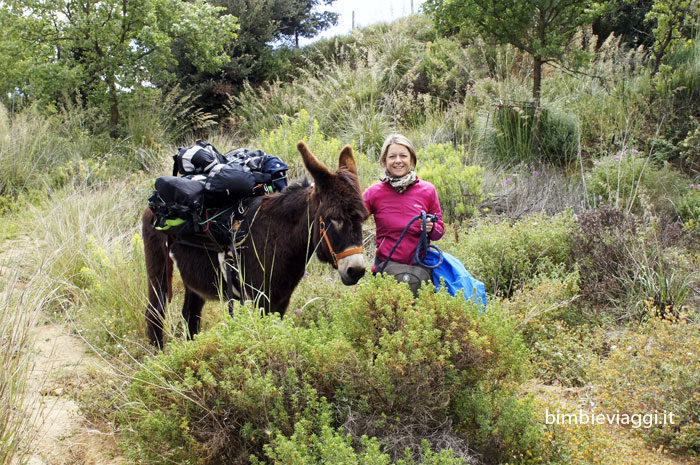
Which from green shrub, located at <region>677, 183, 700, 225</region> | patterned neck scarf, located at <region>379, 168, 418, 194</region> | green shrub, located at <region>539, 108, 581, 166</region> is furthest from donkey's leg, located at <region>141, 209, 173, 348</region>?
green shrub, located at <region>539, 108, 581, 166</region>

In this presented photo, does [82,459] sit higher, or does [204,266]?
[204,266]

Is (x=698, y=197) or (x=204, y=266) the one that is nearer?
(x=204, y=266)

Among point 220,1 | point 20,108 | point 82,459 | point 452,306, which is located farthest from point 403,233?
point 220,1

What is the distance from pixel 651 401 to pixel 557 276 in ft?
5.87

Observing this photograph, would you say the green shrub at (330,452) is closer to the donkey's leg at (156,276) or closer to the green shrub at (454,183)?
the donkey's leg at (156,276)

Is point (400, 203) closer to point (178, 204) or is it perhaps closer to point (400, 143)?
point (400, 143)

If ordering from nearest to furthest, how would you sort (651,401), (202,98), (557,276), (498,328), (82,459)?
(498,328) < (82,459) < (651,401) < (557,276) < (202,98)

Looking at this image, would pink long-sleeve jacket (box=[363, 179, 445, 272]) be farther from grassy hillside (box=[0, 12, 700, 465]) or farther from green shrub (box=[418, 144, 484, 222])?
green shrub (box=[418, 144, 484, 222])

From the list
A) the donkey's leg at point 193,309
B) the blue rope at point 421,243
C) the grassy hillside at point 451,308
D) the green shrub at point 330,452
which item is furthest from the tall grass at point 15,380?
the blue rope at point 421,243

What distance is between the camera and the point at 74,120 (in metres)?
10.7

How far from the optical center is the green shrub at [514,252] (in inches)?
201

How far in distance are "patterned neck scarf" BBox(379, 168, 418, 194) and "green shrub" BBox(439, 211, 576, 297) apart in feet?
5.60

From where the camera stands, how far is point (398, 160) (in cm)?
369

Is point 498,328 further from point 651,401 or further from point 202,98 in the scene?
point 202,98
